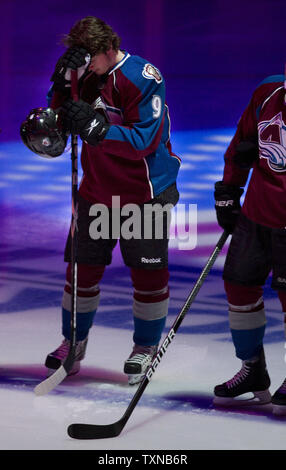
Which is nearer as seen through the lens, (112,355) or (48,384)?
(48,384)

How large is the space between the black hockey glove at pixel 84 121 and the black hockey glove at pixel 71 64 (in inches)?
6.2

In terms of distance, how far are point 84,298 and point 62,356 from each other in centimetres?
22

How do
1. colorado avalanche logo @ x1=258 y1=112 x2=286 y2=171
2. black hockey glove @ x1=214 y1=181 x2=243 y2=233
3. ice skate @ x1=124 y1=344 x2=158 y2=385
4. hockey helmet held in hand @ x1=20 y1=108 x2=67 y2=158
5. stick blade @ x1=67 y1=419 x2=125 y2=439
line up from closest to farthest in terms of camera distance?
stick blade @ x1=67 y1=419 x2=125 y2=439, colorado avalanche logo @ x1=258 y1=112 x2=286 y2=171, hockey helmet held in hand @ x1=20 y1=108 x2=67 y2=158, black hockey glove @ x1=214 y1=181 x2=243 y2=233, ice skate @ x1=124 y1=344 x2=158 y2=385

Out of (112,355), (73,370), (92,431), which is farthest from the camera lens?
(112,355)

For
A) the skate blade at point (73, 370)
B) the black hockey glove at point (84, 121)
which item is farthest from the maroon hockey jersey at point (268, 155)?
the skate blade at point (73, 370)

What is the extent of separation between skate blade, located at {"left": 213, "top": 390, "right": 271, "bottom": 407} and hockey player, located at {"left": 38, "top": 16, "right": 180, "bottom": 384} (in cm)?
35

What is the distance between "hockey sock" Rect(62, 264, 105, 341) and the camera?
12.0ft

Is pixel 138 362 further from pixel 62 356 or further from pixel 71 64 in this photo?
pixel 71 64

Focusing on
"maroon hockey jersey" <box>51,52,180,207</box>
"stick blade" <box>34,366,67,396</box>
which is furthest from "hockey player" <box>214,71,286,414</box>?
"stick blade" <box>34,366,67,396</box>

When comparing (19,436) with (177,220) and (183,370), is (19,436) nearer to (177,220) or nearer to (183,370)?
(183,370)

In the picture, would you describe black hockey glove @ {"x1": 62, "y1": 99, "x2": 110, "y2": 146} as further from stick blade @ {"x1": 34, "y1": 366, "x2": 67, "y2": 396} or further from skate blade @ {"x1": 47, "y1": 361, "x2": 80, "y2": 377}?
→ skate blade @ {"x1": 47, "y1": 361, "x2": 80, "y2": 377}

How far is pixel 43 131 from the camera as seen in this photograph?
326 cm

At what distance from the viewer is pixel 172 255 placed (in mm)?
5516

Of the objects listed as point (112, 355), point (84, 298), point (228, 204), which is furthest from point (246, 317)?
point (112, 355)
